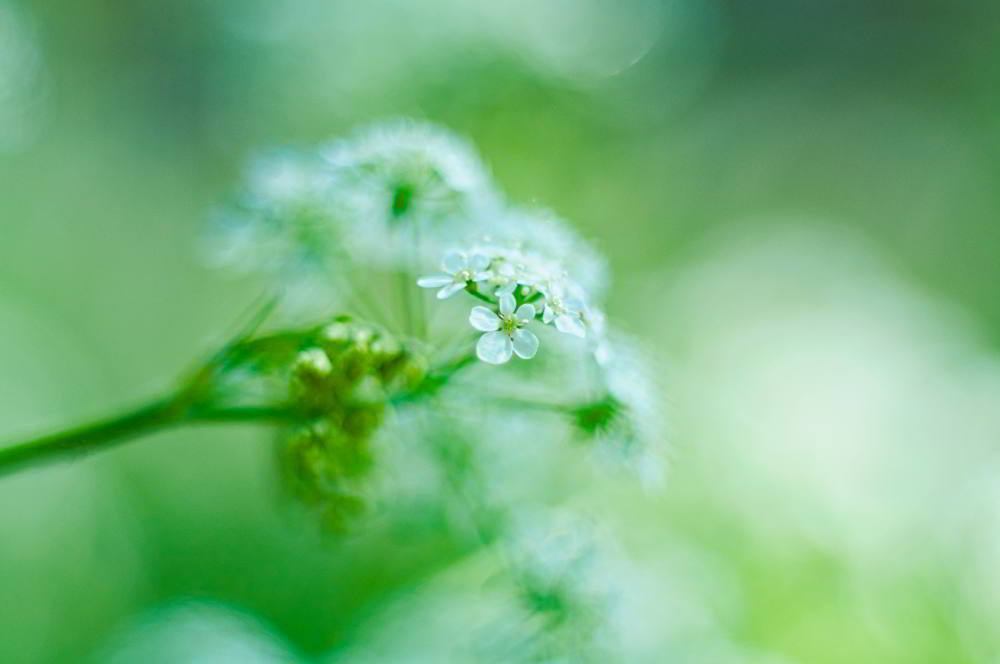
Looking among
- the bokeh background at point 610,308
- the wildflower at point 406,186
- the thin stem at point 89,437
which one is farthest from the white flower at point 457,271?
the bokeh background at point 610,308

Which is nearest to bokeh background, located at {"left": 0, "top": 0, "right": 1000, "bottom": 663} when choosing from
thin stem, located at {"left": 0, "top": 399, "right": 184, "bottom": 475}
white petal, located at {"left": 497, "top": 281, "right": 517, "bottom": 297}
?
thin stem, located at {"left": 0, "top": 399, "right": 184, "bottom": 475}

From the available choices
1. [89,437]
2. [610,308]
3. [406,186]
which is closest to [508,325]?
[406,186]

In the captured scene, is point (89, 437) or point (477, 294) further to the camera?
point (477, 294)

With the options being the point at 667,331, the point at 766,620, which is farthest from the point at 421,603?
the point at 667,331

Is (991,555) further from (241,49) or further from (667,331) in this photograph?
(241,49)

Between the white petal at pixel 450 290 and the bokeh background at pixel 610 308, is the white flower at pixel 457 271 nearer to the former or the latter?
the white petal at pixel 450 290

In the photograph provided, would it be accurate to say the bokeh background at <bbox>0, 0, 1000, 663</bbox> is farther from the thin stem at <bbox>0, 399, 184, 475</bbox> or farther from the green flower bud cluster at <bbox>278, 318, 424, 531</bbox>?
the thin stem at <bbox>0, 399, 184, 475</bbox>

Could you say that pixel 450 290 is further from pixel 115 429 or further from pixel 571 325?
pixel 115 429
